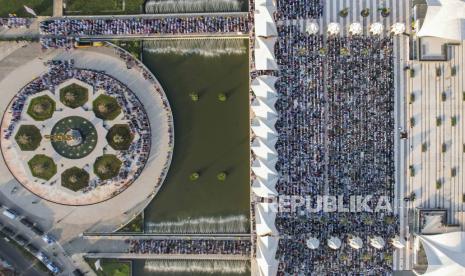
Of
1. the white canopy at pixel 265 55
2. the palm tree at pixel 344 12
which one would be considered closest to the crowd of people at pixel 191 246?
the white canopy at pixel 265 55

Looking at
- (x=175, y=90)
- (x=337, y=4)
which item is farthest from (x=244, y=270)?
(x=337, y=4)

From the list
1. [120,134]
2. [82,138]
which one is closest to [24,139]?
[82,138]

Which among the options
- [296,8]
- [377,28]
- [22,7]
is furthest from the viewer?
[22,7]

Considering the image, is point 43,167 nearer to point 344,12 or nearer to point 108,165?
point 108,165

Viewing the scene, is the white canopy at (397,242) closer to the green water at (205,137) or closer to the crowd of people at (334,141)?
the crowd of people at (334,141)

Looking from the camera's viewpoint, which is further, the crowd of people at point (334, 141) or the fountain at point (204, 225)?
the fountain at point (204, 225)

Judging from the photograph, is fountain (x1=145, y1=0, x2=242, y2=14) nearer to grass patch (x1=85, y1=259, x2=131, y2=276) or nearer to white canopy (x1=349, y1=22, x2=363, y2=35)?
white canopy (x1=349, y1=22, x2=363, y2=35)

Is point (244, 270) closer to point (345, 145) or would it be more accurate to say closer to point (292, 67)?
point (345, 145)
